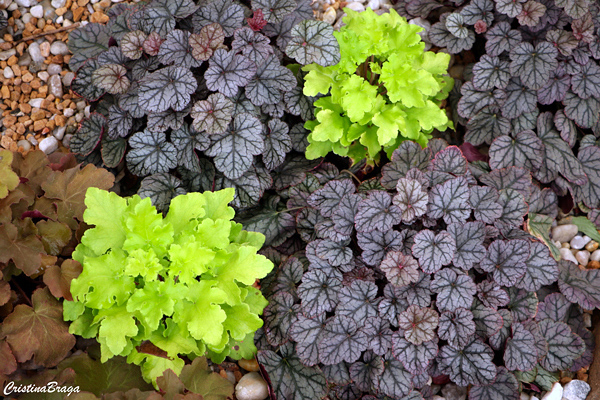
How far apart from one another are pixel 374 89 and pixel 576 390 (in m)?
1.87

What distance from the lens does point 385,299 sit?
7.79ft

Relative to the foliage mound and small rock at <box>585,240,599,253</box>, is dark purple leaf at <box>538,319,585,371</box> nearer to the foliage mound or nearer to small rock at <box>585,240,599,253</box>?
small rock at <box>585,240,599,253</box>

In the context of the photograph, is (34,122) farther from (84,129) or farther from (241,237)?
(241,237)

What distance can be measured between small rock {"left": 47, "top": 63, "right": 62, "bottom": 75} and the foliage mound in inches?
38.9

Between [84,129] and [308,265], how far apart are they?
1468mm

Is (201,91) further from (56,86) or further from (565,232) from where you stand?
(565,232)

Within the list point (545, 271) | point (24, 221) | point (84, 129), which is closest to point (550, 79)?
point (545, 271)

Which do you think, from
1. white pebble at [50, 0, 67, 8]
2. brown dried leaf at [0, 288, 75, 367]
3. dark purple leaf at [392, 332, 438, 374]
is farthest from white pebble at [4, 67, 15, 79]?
dark purple leaf at [392, 332, 438, 374]

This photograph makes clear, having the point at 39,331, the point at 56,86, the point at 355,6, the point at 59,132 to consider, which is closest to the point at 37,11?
the point at 56,86

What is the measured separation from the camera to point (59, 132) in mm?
3027

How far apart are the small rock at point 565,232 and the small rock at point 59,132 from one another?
10.0ft

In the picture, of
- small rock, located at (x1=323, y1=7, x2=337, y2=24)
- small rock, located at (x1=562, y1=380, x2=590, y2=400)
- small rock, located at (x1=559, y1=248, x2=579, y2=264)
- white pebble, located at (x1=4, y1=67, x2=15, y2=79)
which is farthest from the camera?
small rock, located at (x1=323, y1=7, x2=337, y2=24)

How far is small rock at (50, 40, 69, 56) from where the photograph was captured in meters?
3.15

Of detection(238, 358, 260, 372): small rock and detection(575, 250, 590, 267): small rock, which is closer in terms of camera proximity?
detection(238, 358, 260, 372): small rock
